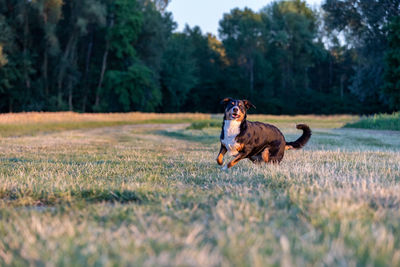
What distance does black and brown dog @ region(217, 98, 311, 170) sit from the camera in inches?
277

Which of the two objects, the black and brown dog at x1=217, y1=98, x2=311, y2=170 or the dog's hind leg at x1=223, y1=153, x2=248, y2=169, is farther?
the black and brown dog at x1=217, y1=98, x2=311, y2=170

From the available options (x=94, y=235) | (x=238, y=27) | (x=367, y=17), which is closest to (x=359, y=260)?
(x=94, y=235)

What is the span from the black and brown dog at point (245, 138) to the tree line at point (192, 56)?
31838 millimetres

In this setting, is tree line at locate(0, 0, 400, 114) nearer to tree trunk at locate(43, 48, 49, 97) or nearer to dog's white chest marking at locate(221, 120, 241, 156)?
tree trunk at locate(43, 48, 49, 97)

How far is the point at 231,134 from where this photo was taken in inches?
279

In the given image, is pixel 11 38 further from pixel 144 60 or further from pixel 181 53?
pixel 181 53

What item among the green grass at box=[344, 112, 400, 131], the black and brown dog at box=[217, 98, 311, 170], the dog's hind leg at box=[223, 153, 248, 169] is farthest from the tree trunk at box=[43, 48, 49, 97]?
the dog's hind leg at box=[223, 153, 248, 169]

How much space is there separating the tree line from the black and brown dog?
104ft

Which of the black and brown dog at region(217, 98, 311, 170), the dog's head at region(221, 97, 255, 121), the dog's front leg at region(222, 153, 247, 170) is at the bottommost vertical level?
the dog's front leg at region(222, 153, 247, 170)

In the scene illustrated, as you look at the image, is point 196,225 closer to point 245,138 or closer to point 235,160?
point 235,160

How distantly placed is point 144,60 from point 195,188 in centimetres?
5424

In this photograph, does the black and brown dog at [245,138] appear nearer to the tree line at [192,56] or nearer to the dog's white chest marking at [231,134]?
the dog's white chest marking at [231,134]

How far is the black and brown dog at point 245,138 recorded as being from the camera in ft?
23.1

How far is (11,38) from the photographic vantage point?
4141cm
